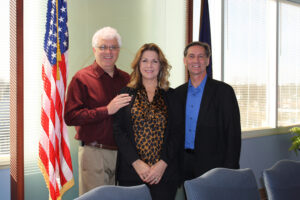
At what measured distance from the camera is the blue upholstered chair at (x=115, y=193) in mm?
1267

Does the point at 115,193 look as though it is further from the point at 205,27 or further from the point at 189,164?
the point at 205,27

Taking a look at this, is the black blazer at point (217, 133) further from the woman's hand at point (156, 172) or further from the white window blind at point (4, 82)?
the white window blind at point (4, 82)

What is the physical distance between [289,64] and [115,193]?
501cm

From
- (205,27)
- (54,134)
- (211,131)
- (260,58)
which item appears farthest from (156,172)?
(260,58)

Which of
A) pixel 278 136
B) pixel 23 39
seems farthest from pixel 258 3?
pixel 23 39

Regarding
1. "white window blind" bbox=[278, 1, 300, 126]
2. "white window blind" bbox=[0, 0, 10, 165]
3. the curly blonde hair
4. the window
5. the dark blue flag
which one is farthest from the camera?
"white window blind" bbox=[278, 1, 300, 126]

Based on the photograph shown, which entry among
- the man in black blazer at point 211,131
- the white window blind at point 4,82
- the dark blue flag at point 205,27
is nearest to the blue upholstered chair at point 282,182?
the man in black blazer at point 211,131

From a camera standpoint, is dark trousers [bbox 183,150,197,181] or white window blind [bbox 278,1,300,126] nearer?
dark trousers [bbox 183,150,197,181]

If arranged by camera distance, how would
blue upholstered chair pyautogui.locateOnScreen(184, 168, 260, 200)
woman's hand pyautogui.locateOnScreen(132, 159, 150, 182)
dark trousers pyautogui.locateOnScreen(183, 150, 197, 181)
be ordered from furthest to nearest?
dark trousers pyautogui.locateOnScreen(183, 150, 197, 181) → woman's hand pyautogui.locateOnScreen(132, 159, 150, 182) → blue upholstered chair pyautogui.locateOnScreen(184, 168, 260, 200)

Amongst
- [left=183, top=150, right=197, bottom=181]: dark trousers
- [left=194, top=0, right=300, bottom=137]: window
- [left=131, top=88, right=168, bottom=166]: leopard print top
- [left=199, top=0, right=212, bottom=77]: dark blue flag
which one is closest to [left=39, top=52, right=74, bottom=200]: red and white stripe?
[left=131, top=88, right=168, bottom=166]: leopard print top

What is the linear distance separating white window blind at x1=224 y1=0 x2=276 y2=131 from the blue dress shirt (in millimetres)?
2086

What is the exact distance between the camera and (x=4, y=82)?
258 centimetres

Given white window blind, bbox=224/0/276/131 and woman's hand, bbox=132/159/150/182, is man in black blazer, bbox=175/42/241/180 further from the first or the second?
white window blind, bbox=224/0/276/131

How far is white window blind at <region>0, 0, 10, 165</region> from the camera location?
257 centimetres
